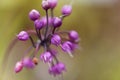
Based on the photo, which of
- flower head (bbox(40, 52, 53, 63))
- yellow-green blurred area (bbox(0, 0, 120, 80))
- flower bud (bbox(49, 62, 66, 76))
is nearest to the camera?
flower head (bbox(40, 52, 53, 63))

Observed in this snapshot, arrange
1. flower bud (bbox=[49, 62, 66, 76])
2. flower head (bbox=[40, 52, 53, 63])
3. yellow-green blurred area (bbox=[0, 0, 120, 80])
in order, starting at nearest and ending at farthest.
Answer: flower head (bbox=[40, 52, 53, 63]), flower bud (bbox=[49, 62, 66, 76]), yellow-green blurred area (bbox=[0, 0, 120, 80])

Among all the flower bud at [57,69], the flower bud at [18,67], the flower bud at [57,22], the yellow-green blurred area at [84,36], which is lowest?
the yellow-green blurred area at [84,36]

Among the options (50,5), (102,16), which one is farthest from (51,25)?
(102,16)

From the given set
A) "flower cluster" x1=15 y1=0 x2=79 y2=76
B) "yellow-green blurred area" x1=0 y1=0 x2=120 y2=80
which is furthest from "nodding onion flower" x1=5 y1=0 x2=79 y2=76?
"yellow-green blurred area" x1=0 y1=0 x2=120 y2=80

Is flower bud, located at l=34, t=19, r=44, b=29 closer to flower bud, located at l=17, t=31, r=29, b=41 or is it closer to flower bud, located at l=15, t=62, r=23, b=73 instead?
flower bud, located at l=17, t=31, r=29, b=41

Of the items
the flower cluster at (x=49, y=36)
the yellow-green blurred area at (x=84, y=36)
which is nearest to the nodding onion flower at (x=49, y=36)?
the flower cluster at (x=49, y=36)

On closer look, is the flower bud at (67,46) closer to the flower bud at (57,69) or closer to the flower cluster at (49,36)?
the flower cluster at (49,36)

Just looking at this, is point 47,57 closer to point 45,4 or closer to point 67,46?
point 67,46

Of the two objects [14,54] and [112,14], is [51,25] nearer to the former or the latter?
[14,54]
